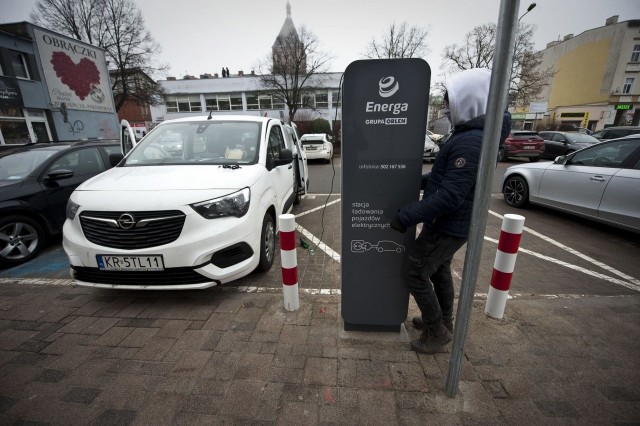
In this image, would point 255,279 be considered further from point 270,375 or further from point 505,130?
point 505,130

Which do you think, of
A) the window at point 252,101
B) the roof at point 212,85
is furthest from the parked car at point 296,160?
the window at point 252,101

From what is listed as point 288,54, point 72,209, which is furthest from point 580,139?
point 288,54

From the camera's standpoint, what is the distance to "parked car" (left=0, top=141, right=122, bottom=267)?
12.6 feet

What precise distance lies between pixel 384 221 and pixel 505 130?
0.97m

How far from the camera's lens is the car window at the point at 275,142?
4.11 m

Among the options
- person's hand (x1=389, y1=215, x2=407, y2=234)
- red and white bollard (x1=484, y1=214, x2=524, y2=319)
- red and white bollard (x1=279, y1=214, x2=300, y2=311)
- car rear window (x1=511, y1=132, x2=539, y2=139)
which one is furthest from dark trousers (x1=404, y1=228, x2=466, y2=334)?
car rear window (x1=511, y1=132, x2=539, y2=139)

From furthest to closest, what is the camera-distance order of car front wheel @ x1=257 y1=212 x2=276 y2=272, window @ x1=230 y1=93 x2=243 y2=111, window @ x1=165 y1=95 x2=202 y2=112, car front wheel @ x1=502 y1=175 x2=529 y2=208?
window @ x1=165 y1=95 x2=202 y2=112, window @ x1=230 y1=93 x2=243 y2=111, car front wheel @ x1=502 y1=175 x2=529 y2=208, car front wheel @ x1=257 y1=212 x2=276 y2=272

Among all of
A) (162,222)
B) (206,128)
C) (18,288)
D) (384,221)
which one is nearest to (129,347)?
(162,222)

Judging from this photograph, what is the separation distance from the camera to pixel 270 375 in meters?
2.11

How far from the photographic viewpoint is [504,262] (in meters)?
2.60

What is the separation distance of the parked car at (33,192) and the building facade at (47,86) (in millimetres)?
10635

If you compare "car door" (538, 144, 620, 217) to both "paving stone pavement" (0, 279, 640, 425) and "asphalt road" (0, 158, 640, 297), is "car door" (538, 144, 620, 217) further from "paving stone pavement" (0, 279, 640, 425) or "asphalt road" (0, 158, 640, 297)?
"paving stone pavement" (0, 279, 640, 425)

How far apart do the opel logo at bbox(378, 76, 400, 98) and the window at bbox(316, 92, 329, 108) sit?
35.0m

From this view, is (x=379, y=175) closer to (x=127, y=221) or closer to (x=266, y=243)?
(x=266, y=243)
